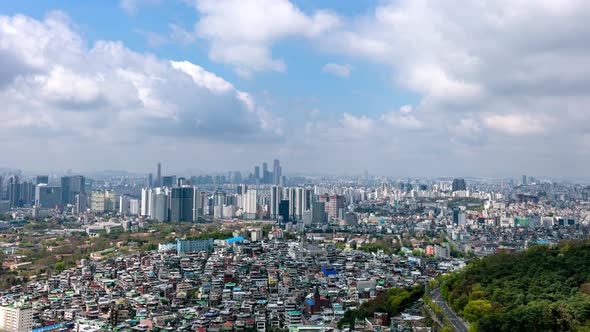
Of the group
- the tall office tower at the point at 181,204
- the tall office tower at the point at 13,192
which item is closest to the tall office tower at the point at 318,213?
the tall office tower at the point at 181,204

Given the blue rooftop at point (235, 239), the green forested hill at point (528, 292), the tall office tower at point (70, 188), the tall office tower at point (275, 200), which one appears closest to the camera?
the green forested hill at point (528, 292)

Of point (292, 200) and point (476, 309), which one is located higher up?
point (292, 200)

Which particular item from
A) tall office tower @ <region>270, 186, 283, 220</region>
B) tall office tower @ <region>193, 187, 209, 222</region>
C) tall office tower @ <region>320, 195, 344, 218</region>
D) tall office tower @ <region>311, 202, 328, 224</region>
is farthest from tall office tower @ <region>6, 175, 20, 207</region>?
tall office tower @ <region>320, 195, 344, 218</region>

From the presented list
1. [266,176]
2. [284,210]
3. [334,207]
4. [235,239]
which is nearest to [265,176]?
[266,176]

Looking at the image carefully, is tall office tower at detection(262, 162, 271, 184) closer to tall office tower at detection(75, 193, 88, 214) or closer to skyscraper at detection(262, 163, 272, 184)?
skyscraper at detection(262, 163, 272, 184)

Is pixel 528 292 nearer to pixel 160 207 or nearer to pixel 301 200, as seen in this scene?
pixel 160 207

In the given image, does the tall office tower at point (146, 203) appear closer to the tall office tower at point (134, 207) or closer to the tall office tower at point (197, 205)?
the tall office tower at point (134, 207)
